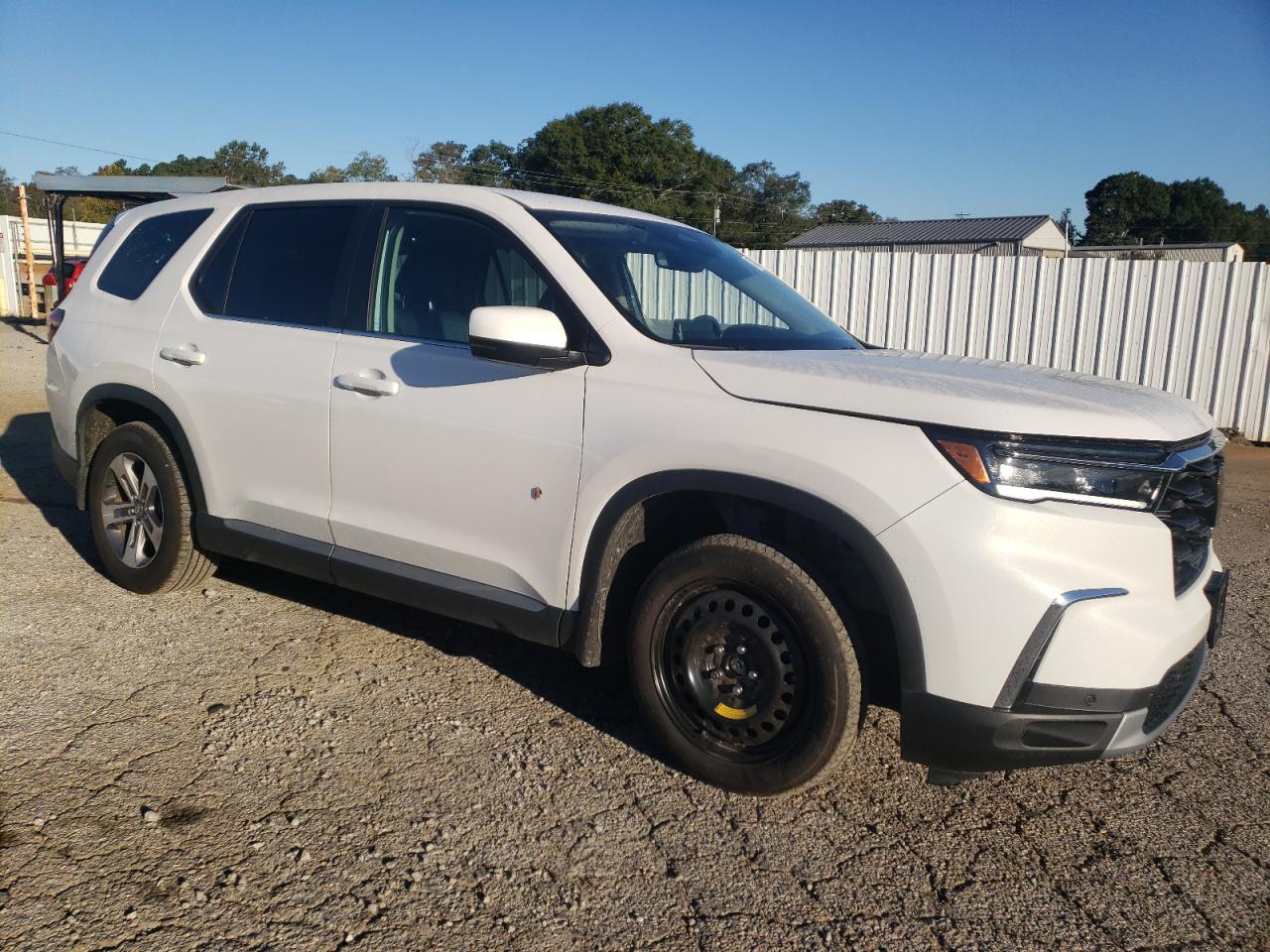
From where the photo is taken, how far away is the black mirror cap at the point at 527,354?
3.23 meters

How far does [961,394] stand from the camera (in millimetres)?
2789

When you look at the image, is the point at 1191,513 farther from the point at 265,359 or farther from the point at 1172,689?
the point at 265,359

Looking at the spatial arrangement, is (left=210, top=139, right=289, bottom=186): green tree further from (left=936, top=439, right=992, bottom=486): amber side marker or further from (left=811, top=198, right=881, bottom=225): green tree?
(left=936, top=439, right=992, bottom=486): amber side marker

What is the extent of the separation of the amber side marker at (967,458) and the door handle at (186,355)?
319 cm

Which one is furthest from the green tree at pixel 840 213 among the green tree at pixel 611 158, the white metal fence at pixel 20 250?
the white metal fence at pixel 20 250

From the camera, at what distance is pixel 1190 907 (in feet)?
8.88

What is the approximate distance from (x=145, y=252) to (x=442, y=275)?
1.94 metres

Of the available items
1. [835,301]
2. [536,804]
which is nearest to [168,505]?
[536,804]

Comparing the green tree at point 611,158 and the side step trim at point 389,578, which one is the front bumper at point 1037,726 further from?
the green tree at point 611,158

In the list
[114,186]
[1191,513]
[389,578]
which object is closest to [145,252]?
[389,578]

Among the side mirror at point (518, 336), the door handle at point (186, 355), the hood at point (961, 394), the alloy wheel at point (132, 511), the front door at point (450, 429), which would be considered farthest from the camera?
the alloy wheel at point (132, 511)

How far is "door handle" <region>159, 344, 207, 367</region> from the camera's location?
4.39 metres

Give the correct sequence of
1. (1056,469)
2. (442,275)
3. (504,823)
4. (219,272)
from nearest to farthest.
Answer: (1056,469)
(504,823)
(442,275)
(219,272)

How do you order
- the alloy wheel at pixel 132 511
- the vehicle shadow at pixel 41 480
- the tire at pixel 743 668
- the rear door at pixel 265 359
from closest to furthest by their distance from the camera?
1. the tire at pixel 743 668
2. the rear door at pixel 265 359
3. the alloy wheel at pixel 132 511
4. the vehicle shadow at pixel 41 480
